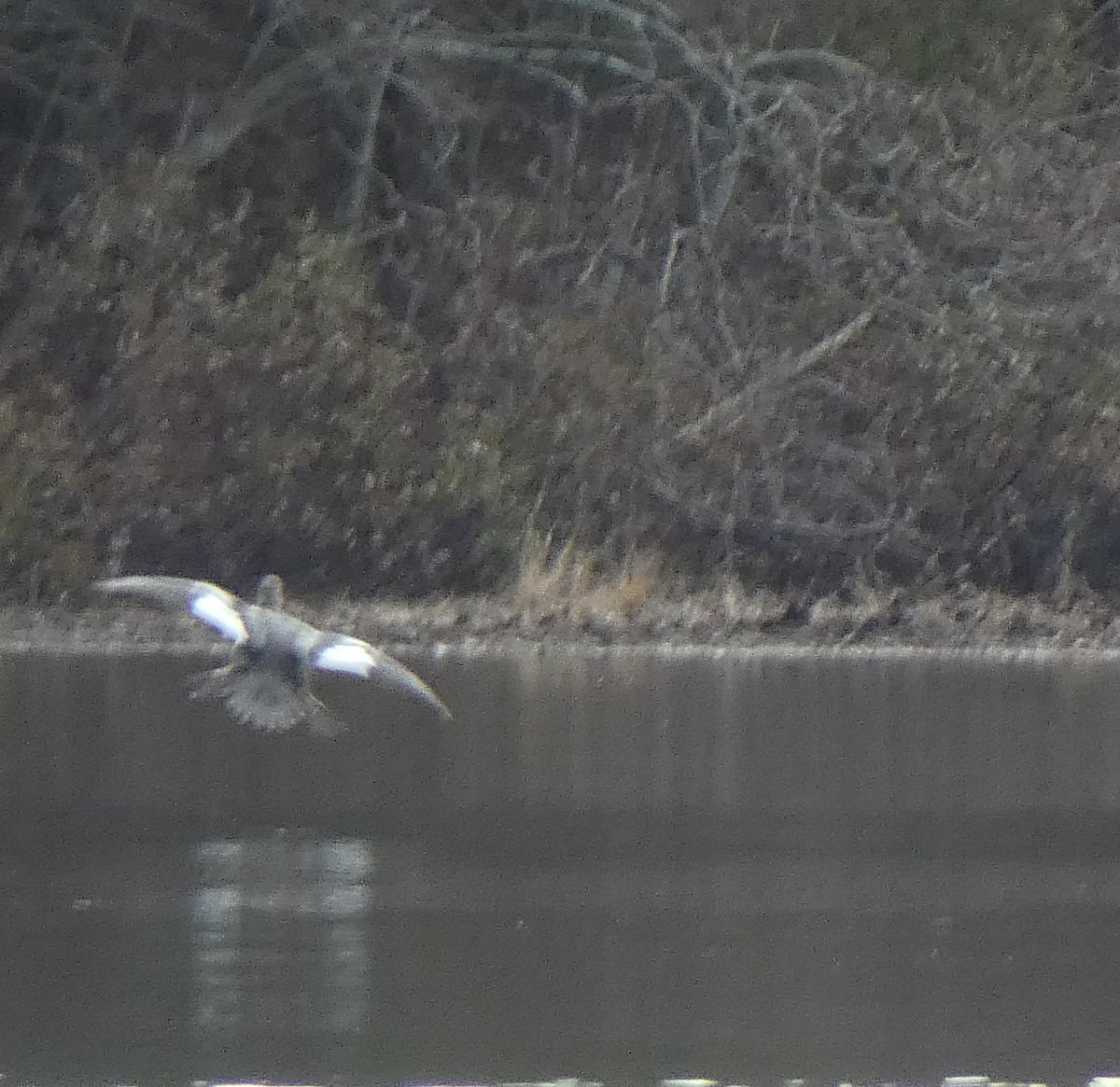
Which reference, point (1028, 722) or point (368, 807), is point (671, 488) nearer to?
point (1028, 722)

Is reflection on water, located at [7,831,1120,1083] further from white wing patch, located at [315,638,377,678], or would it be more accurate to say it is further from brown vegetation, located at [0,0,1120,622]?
brown vegetation, located at [0,0,1120,622]

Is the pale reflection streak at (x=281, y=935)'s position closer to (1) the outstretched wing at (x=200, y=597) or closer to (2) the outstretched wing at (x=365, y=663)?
(2) the outstretched wing at (x=365, y=663)

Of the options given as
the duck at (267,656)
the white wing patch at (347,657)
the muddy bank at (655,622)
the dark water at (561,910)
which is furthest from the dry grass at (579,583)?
the white wing patch at (347,657)

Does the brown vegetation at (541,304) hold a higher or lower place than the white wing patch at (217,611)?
higher

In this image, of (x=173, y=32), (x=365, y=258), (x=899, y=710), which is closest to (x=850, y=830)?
(x=899, y=710)

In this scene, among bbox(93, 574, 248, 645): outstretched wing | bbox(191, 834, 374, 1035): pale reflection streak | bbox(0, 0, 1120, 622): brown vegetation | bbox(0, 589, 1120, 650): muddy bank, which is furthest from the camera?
bbox(0, 0, 1120, 622): brown vegetation

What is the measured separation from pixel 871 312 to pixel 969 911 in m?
8.89

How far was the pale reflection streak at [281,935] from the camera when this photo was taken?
620cm

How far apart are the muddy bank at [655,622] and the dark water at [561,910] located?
2345 mm

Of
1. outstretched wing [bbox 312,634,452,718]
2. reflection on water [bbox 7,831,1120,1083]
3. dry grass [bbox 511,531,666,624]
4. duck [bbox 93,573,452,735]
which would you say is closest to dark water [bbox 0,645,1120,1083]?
reflection on water [bbox 7,831,1120,1083]

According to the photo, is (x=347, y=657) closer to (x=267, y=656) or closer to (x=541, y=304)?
(x=267, y=656)

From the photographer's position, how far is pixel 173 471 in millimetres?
15227

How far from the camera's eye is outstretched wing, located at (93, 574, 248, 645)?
24.6ft

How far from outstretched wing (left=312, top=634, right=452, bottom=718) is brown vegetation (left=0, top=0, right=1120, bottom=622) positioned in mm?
6404
